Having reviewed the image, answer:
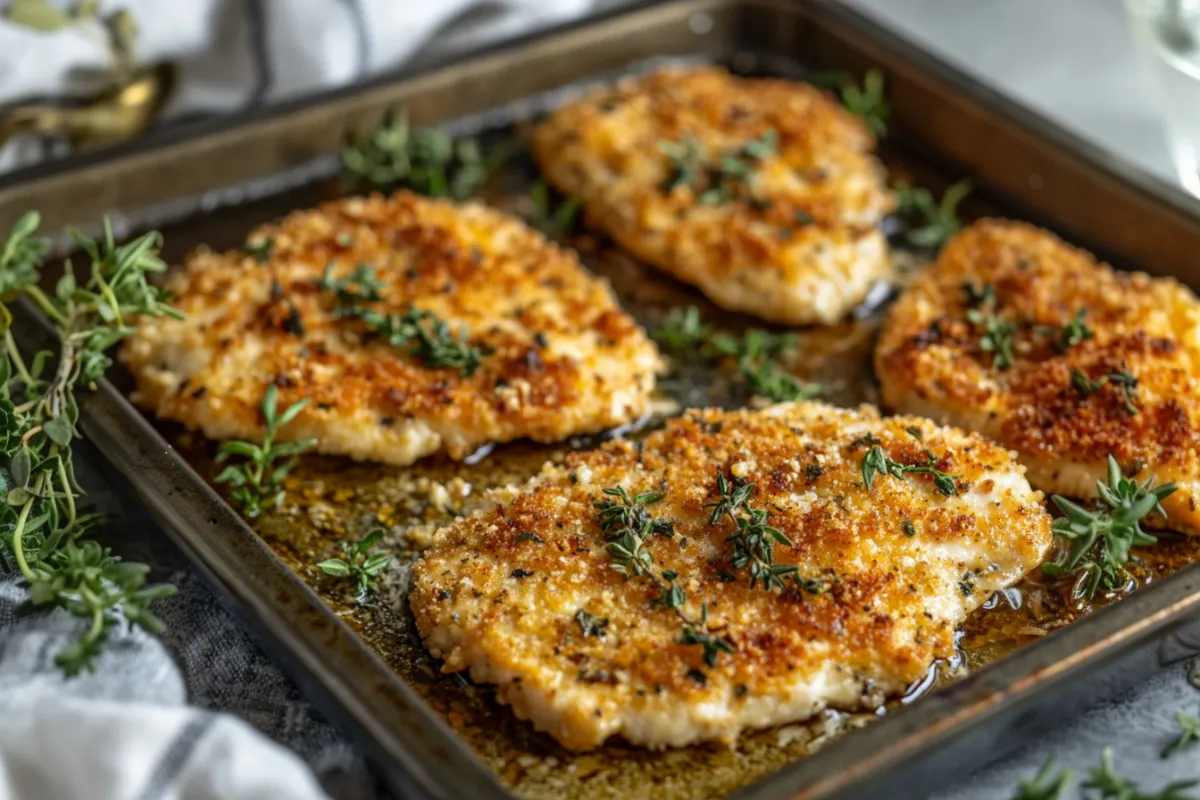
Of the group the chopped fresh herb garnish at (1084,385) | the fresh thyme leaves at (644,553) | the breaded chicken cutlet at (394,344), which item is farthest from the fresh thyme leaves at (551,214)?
the chopped fresh herb garnish at (1084,385)

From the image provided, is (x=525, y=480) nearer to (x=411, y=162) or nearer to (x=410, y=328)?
(x=410, y=328)

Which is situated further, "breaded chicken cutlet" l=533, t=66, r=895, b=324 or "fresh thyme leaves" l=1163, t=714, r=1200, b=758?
"breaded chicken cutlet" l=533, t=66, r=895, b=324

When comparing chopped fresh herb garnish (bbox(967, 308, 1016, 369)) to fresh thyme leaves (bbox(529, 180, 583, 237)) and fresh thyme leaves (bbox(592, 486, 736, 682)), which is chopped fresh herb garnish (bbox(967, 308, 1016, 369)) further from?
fresh thyme leaves (bbox(529, 180, 583, 237))

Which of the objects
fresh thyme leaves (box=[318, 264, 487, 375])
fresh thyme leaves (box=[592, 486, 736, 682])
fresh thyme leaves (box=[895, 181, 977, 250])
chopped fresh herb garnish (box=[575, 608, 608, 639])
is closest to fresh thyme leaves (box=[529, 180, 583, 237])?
fresh thyme leaves (box=[318, 264, 487, 375])

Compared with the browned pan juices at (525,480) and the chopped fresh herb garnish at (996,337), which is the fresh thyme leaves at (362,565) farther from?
the chopped fresh herb garnish at (996,337)

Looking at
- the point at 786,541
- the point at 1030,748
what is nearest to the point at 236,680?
the point at 786,541

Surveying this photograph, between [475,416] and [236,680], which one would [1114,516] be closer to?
[475,416]
